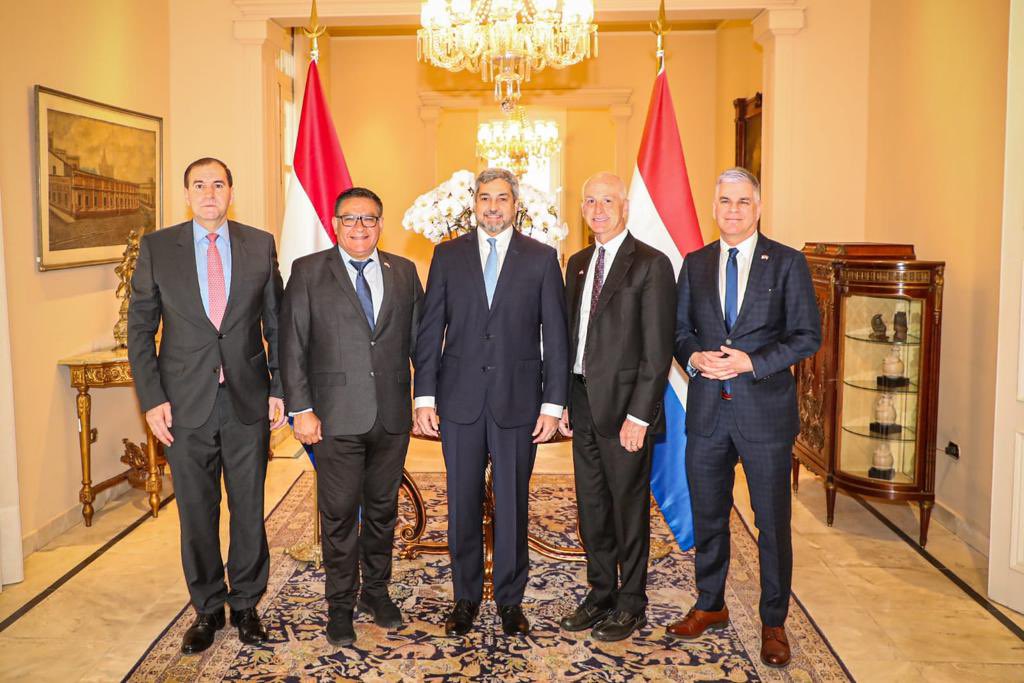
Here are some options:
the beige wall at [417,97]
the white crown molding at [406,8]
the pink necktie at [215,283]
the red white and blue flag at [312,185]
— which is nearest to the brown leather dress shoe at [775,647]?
the pink necktie at [215,283]

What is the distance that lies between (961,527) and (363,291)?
3345mm

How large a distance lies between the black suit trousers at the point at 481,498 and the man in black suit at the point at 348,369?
233 millimetres

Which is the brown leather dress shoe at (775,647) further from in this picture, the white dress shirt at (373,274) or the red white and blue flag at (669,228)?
the white dress shirt at (373,274)

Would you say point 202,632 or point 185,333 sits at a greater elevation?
point 185,333

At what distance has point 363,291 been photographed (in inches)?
124

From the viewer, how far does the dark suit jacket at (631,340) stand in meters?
3.06

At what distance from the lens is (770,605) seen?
316 cm

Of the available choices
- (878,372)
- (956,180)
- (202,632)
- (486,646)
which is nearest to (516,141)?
(956,180)

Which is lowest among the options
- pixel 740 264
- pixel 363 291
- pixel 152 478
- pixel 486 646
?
pixel 486 646

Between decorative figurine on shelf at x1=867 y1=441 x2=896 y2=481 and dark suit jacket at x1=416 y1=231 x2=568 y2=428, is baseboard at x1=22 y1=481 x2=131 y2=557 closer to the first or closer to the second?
dark suit jacket at x1=416 y1=231 x2=568 y2=428

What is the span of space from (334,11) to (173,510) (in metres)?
3.33

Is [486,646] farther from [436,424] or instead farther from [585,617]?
[436,424]

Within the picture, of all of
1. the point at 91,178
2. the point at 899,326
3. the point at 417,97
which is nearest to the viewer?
the point at 899,326

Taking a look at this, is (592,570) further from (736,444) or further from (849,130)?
(849,130)
